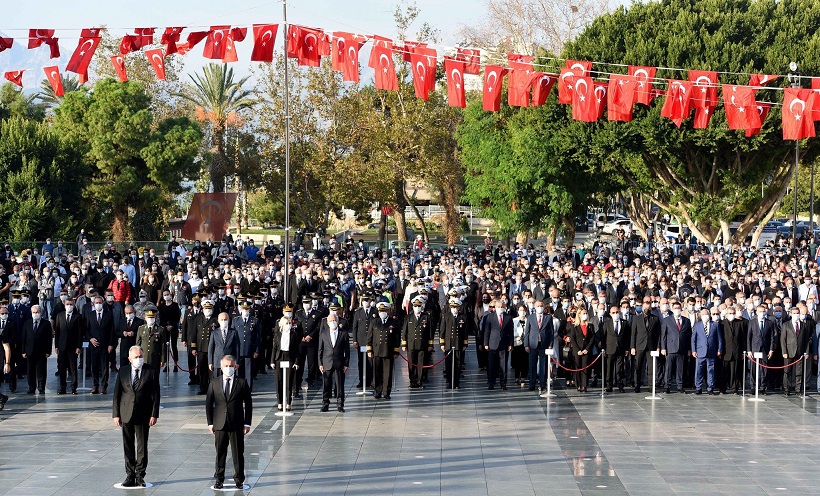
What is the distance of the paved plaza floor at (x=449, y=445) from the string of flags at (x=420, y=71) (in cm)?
878

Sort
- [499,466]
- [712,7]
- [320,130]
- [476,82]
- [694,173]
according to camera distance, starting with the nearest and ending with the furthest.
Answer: [499,466]
[712,7]
[694,173]
[320,130]
[476,82]

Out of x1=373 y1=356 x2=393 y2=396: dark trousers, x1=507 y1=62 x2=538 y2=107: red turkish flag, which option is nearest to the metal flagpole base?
x1=373 y1=356 x2=393 y2=396: dark trousers

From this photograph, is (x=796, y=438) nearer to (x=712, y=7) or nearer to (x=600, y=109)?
(x=600, y=109)

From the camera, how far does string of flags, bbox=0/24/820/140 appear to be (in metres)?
25.6

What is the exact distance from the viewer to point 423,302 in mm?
20641

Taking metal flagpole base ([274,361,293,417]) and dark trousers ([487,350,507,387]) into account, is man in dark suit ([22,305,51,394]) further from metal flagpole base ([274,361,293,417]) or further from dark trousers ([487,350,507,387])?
dark trousers ([487,350,507,387])

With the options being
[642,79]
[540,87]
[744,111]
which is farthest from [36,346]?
[744,111]

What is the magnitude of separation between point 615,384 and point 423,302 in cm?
372

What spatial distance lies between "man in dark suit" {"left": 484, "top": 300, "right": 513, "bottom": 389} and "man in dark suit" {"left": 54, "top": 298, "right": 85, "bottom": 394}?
6857mm

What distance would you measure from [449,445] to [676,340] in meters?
6.33

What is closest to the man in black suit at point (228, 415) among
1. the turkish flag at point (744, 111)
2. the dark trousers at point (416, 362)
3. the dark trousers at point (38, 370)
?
the dark trousers at point (38, 370)

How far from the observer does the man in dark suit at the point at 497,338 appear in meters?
20.1

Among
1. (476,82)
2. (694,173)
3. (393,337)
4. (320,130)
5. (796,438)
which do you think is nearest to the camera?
(796,438)

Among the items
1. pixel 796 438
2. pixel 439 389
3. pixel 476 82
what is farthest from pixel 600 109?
pixel 476 82
